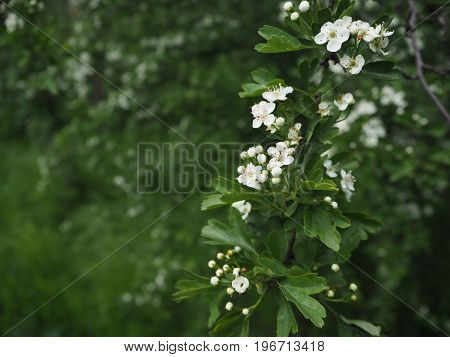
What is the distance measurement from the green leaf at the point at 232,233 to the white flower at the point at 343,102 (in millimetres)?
511

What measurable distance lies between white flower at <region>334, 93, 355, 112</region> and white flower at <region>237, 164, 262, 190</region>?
354 mm

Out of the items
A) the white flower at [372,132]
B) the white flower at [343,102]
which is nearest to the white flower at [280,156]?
the white flower at [343,102]

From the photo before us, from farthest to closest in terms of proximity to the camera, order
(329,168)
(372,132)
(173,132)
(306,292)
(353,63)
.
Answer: (173,132)
(372,132)
(329,168)
(353,63)
(306,292)

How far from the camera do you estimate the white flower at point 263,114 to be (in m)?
1.52

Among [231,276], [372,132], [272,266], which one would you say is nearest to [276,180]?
[272,266]

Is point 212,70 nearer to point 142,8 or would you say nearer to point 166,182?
point 142,8

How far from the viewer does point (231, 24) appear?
3.64 m

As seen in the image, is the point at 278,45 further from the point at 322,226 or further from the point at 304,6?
the point at 322,226

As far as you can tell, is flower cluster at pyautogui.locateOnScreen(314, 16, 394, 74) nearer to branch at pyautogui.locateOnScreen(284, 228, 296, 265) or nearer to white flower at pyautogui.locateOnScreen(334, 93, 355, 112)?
white flower at pyautogui.locateOnScreen(334, 93, 355, 112)

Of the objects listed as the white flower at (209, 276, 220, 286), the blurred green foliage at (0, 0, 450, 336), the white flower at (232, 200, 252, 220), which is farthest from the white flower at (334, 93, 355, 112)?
the blurred green foliage at (0, 0, 450, 336)

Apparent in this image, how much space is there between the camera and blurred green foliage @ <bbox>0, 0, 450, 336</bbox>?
2838 mm

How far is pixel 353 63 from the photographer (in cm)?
156

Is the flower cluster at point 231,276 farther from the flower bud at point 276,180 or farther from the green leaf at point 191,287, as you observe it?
the flower bud at point 276,180

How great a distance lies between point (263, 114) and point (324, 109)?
0.22m
